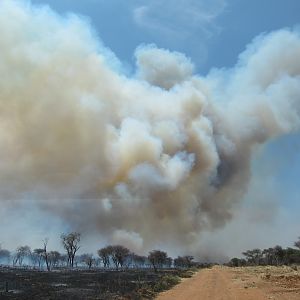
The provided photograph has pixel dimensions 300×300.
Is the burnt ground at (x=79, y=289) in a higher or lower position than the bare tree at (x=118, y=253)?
lower

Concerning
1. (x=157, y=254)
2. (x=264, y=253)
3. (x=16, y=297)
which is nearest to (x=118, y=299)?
(x=16, y=297)

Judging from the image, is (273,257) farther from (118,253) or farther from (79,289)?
(79,289)

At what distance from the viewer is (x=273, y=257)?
171375 millimetres

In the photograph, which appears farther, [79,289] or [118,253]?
[118,253]

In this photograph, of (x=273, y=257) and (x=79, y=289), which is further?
(x=273, y=257)

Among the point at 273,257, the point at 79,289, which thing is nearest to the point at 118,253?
the point at 273,257

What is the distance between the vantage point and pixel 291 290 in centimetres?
4259

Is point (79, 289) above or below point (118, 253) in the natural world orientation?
below

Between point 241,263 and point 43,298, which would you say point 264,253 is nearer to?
point 241,263

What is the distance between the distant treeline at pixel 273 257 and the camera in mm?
148475

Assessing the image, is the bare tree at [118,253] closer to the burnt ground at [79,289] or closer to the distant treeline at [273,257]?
the distant treeline at [273,257]

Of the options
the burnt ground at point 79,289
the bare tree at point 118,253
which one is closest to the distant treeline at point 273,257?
the bare tree at point 118,253

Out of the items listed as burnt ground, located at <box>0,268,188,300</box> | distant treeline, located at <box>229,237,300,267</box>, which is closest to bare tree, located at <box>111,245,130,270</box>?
distant treeline, located at <box>229,237,300,267</box>

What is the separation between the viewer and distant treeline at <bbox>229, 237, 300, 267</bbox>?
148475 millimetres
